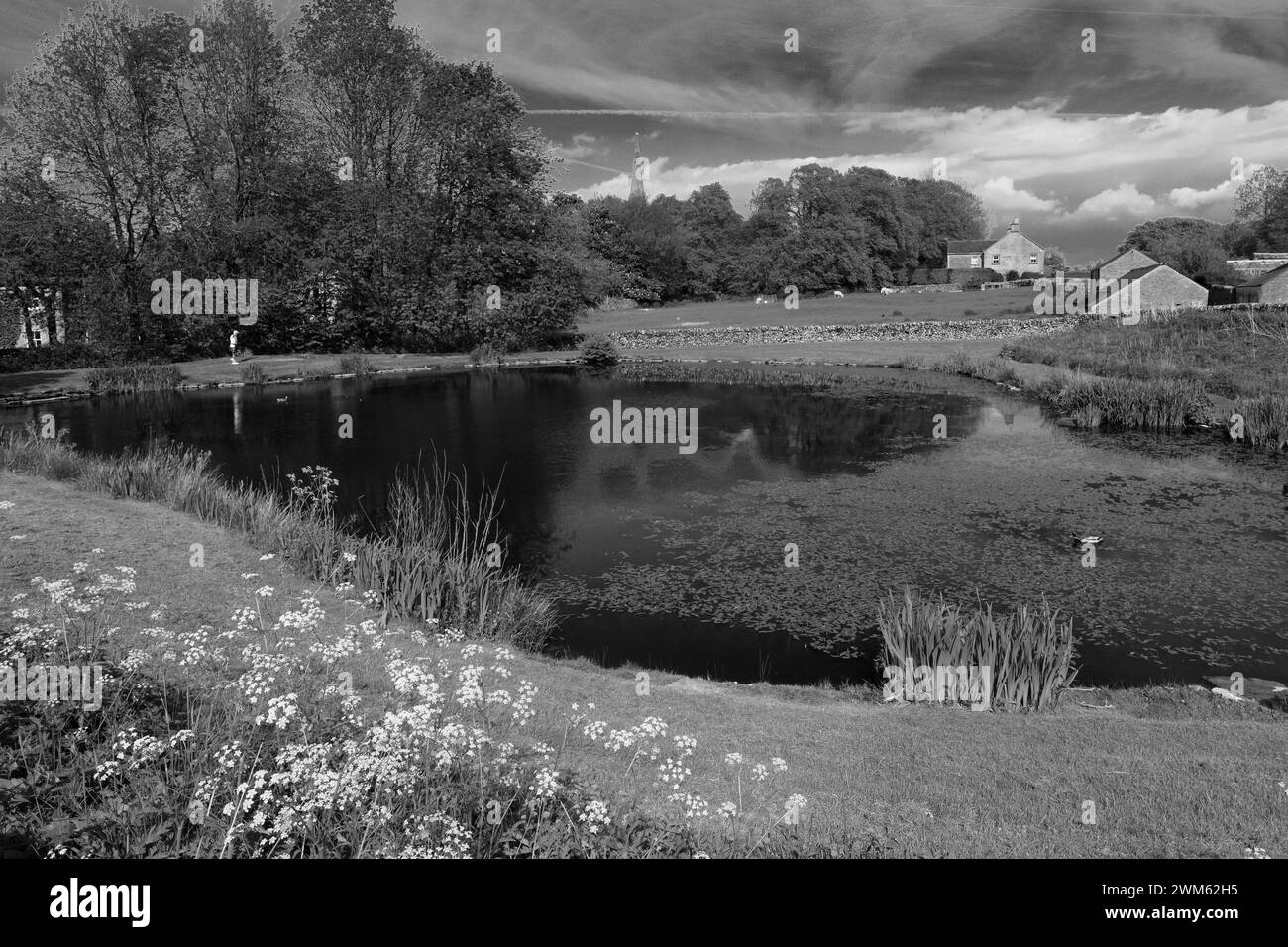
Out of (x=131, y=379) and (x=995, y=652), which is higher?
(x=131, y=379)

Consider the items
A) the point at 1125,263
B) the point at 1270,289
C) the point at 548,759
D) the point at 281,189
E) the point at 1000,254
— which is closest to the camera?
the point at 548,759

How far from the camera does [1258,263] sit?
69.8 meters

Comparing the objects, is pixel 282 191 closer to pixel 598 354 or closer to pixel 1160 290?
pixel 598 354

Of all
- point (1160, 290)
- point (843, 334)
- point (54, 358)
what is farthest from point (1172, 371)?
point (54, 358)

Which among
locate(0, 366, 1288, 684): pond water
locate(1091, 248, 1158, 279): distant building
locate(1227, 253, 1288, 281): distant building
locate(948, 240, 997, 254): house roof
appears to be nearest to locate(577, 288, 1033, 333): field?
locate(1091, 248, 1158, 279): distant building

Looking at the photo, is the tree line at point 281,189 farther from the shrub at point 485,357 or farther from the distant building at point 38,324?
the shrub at point 485,357

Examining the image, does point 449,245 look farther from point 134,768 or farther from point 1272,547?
point 134,768

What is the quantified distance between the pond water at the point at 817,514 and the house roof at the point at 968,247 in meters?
86.3

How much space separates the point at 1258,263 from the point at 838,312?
37.0 meters

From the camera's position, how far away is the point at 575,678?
343 inches

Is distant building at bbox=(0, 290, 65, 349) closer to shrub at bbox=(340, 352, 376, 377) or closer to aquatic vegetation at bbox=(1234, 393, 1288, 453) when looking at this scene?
shrub at bbox=(340, 352, 376, 377)

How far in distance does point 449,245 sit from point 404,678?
49.7 m

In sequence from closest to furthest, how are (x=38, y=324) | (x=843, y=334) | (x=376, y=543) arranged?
(x=376, y=543)
(x=38, y=324)
(x=843, y=334)

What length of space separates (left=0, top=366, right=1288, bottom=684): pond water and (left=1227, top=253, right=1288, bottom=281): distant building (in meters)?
47.7
